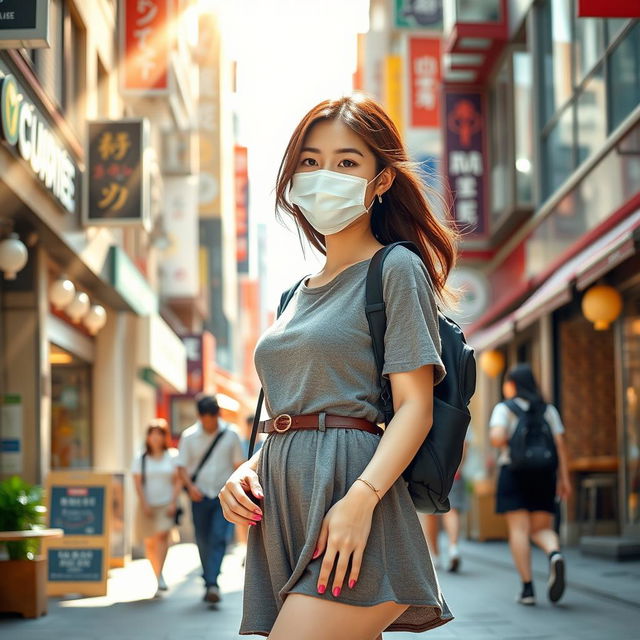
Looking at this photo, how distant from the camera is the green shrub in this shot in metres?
9.38

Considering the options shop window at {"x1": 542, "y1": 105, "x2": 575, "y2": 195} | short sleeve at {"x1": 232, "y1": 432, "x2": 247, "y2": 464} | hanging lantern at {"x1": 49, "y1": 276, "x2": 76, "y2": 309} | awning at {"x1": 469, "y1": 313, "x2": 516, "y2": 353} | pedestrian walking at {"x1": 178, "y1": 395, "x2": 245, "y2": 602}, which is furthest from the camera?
awning at {"x1": 469, "y1": 313, "x2": 516, "y2": 353}

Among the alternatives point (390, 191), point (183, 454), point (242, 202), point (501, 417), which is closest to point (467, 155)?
point (183, 454)

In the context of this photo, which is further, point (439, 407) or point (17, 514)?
point (17, 514)

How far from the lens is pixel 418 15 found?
30.8m

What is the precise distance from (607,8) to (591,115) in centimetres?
691

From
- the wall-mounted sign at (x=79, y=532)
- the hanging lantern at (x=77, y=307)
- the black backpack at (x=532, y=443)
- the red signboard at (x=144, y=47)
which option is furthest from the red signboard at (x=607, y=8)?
the red signboard at (x=144, y=47)

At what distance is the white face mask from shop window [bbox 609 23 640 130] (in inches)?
430

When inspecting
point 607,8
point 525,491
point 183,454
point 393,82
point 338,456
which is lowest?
point 525,491

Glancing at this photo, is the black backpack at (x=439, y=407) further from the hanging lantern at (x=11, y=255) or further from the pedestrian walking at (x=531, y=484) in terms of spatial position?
the hanging lantern at (x=11, y=255)

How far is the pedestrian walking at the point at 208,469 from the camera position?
34.8ft

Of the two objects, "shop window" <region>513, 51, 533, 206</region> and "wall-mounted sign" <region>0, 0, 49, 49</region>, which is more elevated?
"shop window" <region>513, 51, 533, 206</region>

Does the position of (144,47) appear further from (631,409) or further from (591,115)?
(631,409)

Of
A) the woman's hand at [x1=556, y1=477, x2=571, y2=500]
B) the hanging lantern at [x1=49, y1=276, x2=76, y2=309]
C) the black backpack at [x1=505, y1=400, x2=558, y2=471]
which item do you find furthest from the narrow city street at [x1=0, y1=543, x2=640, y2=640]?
the hanging lantern at [x1=49, y1=276, x2=76, y2=309]

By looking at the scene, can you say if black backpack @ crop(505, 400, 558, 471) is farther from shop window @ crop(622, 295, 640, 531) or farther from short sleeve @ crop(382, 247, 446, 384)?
short sleeve @ crop(382, 247, 446, 384)
